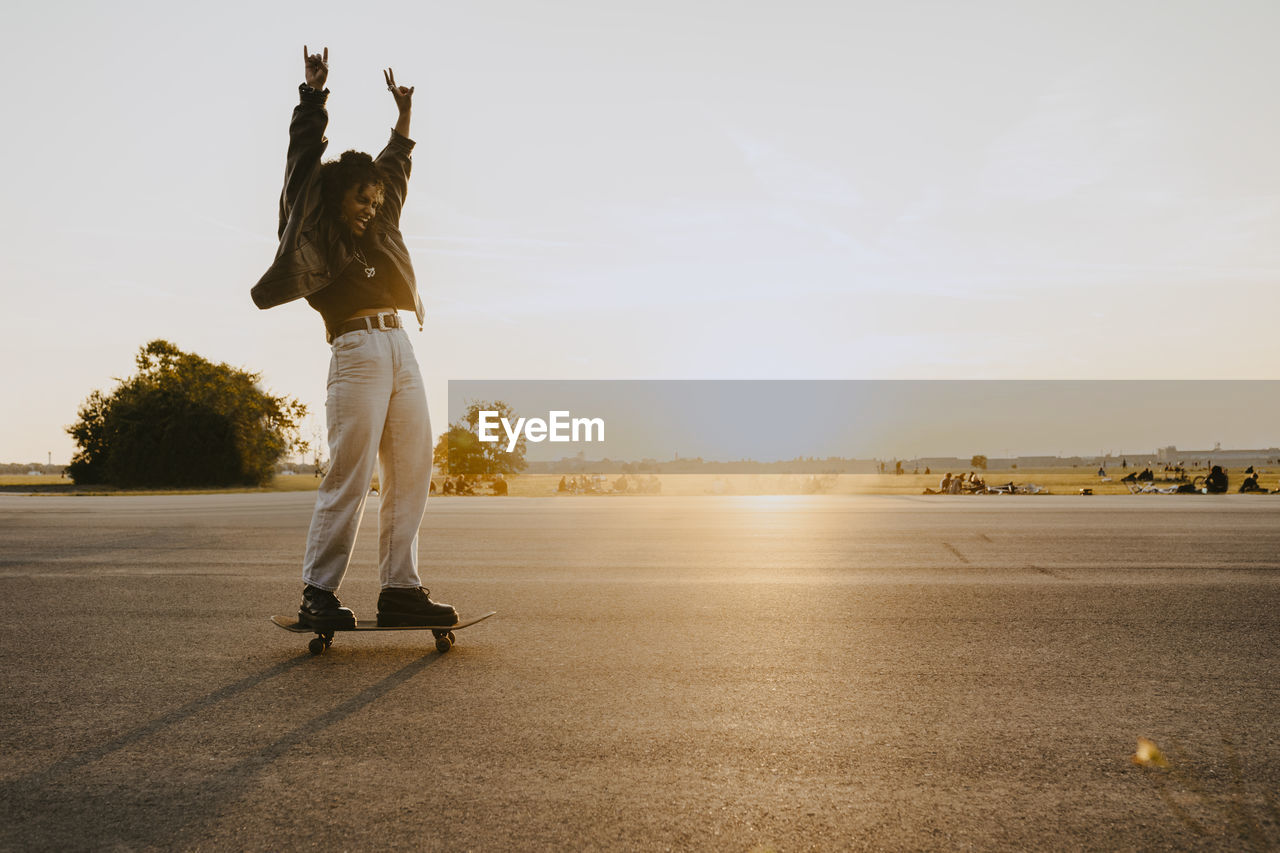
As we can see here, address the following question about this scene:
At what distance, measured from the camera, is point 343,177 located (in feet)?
14.3

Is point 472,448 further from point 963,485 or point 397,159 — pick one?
point 397,159

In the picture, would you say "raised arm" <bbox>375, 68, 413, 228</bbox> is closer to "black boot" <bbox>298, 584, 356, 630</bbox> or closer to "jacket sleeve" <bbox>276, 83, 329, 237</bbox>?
"jacket sleeve" <bbox>276, 83, 329, 237</bbox>

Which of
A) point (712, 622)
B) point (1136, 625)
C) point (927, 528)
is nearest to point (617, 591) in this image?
point (712, 622)

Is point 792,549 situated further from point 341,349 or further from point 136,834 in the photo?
point 136,834

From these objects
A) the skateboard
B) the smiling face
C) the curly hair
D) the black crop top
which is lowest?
the skateboard

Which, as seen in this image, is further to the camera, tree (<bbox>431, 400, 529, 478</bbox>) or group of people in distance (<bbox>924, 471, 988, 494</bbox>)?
tree (<bbox>431, 400, 529, 478</bbox>)

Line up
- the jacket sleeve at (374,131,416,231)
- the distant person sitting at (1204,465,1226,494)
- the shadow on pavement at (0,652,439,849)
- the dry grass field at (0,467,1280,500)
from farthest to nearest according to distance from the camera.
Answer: the dry grass field at (0,467,1280,500) → the distant person sitting at (1204,465,1226,494) → the jacket sleeve at (374,131,416,231) → the shadow on pavement at (0,652,439,849)

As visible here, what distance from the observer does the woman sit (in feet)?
13.7

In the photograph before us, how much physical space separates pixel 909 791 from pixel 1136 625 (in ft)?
10.7

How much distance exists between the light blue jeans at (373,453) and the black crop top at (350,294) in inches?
5.4

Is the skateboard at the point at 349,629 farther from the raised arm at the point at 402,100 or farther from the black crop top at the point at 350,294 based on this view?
the raised arm at the point at 402,100

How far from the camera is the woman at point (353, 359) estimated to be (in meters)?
4.19

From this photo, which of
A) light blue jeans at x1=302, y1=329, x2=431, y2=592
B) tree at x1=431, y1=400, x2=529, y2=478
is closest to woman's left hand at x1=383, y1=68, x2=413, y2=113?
light blue jeans at x1=302, y1=329, x2=431, y2=592

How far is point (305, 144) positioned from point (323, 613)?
230cm
